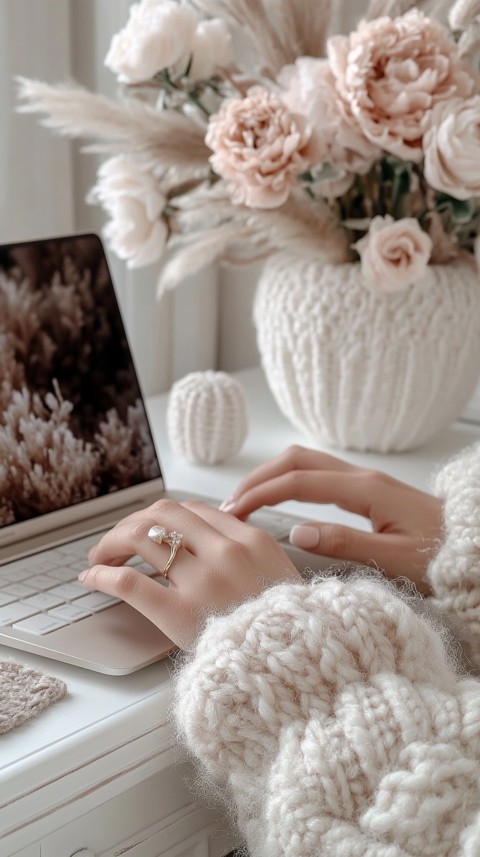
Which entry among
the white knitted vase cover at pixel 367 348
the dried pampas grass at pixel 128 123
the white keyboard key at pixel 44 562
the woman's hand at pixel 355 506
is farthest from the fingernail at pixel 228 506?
the dried pampas grass at pixel 128 123

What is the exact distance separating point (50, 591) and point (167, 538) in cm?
9

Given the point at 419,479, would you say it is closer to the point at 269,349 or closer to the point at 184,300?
the point at 269,349

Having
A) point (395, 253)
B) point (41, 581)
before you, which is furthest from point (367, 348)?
point (41, 581)

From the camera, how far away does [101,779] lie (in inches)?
20.6

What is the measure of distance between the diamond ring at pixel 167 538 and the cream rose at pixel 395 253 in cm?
35

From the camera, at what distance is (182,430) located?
985 millimetres

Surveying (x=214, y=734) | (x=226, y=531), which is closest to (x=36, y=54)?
(x=226, y=531)

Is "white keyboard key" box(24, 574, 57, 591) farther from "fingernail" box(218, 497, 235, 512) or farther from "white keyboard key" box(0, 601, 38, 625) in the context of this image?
"fingernail" box(218, 497, 235, 512)

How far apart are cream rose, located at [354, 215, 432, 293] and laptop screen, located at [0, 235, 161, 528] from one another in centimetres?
23

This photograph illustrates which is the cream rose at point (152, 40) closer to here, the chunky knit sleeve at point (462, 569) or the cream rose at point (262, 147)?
the cream rose at point (262, 147)

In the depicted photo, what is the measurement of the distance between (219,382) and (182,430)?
0.06m

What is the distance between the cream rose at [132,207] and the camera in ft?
3.18

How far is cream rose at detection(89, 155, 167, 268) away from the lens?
0.97 metres

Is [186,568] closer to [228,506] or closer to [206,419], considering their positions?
[228,506]
